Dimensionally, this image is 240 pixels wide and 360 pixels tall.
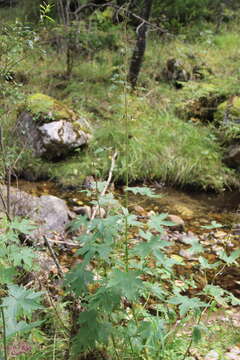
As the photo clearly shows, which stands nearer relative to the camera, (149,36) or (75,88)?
(75,88)

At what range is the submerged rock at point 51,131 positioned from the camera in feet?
16.5

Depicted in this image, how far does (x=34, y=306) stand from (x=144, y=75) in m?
6.27

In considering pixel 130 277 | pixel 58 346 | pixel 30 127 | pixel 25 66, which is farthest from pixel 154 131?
pixel 130 277

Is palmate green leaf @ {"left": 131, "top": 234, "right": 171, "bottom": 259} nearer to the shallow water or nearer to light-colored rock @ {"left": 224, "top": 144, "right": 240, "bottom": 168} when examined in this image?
the shallow water

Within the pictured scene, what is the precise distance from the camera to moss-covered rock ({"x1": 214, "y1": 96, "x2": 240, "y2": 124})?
213 inches

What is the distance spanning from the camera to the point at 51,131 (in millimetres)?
5051

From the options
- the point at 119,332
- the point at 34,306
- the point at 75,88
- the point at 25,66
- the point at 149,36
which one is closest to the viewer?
the point at 34,306

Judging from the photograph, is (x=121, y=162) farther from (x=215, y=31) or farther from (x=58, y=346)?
(x=215, y=31)

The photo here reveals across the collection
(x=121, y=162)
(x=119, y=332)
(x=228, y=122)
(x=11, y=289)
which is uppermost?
(x=11, y=289)

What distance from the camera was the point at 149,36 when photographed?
8172mm

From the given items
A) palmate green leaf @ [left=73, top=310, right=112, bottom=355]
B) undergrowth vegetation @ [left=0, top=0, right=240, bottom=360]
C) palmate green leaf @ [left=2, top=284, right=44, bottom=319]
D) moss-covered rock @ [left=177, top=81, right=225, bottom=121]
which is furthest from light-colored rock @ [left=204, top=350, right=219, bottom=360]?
moss-covered rock @ [left=177, top=81, right=225, bottom=121]

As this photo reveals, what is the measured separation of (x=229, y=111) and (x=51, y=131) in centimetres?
257

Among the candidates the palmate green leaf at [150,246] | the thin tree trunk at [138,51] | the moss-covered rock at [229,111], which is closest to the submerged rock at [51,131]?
the thin tree trunk at [138,51]

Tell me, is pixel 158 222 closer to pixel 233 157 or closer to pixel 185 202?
pixel 185 202
